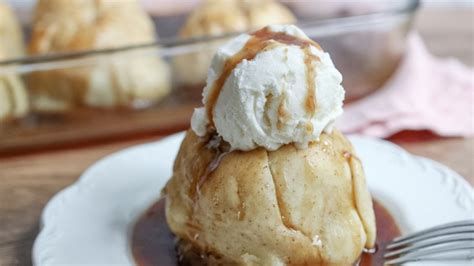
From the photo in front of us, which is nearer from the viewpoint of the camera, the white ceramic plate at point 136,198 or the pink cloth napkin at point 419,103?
the white ceramic plate at point 136,198

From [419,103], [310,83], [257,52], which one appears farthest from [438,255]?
[419,103]

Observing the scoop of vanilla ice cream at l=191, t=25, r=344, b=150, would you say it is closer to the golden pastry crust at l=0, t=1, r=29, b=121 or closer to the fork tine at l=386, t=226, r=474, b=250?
the fork tine at l=386, t=226, r=474, b=250

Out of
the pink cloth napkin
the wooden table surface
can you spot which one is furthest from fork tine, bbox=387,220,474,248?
the pink cloth napkin

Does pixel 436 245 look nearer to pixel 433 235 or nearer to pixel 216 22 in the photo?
pixel 433 235

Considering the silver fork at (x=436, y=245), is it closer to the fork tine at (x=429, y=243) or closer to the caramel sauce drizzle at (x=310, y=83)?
the fork tine at (x=429, y=243)

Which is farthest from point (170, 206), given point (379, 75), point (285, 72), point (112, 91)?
point (379, 75)

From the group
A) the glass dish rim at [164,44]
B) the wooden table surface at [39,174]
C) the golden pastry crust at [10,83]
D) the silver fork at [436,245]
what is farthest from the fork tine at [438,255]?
the golden pastry crust at [10,83]

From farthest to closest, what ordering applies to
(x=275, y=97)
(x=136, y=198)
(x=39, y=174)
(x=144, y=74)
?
1. (x=144, y=74)
2. (x=39, y=174)
3. (x=136, y=198)
4. (x=275, y=97)
